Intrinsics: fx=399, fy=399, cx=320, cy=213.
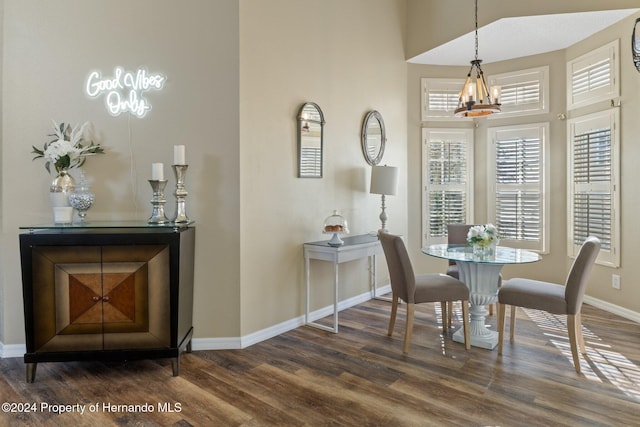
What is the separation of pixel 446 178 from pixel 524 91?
144 cm

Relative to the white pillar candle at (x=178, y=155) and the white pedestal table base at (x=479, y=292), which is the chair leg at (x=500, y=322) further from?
the white pillar candle at (x=178, y=155)

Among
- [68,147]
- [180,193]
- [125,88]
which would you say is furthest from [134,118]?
[180,193]

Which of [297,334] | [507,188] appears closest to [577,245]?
[507,188]

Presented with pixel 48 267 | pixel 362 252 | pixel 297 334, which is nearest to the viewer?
pixel 48 267

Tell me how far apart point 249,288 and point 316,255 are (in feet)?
2.39

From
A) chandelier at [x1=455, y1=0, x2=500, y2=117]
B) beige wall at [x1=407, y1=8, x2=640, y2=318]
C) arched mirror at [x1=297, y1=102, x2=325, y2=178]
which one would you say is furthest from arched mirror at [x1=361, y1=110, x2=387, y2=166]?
chandelier at [x1=455, y1=0, x2=500, y2=117]

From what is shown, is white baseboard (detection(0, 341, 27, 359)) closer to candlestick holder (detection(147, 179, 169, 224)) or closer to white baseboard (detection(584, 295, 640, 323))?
candlestick holder (detection(147, 179, 169, 224))

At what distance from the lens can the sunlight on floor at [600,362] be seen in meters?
2.65

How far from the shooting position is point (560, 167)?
4.88 metres

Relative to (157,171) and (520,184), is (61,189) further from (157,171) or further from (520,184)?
(520,184)

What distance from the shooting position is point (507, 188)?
5211mm

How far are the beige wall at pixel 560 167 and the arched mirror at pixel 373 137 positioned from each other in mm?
689

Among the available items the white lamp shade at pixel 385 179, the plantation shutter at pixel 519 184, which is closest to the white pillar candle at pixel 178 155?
the white lamp shade at pixel 385 179

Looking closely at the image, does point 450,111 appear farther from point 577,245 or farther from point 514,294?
point 514,294
